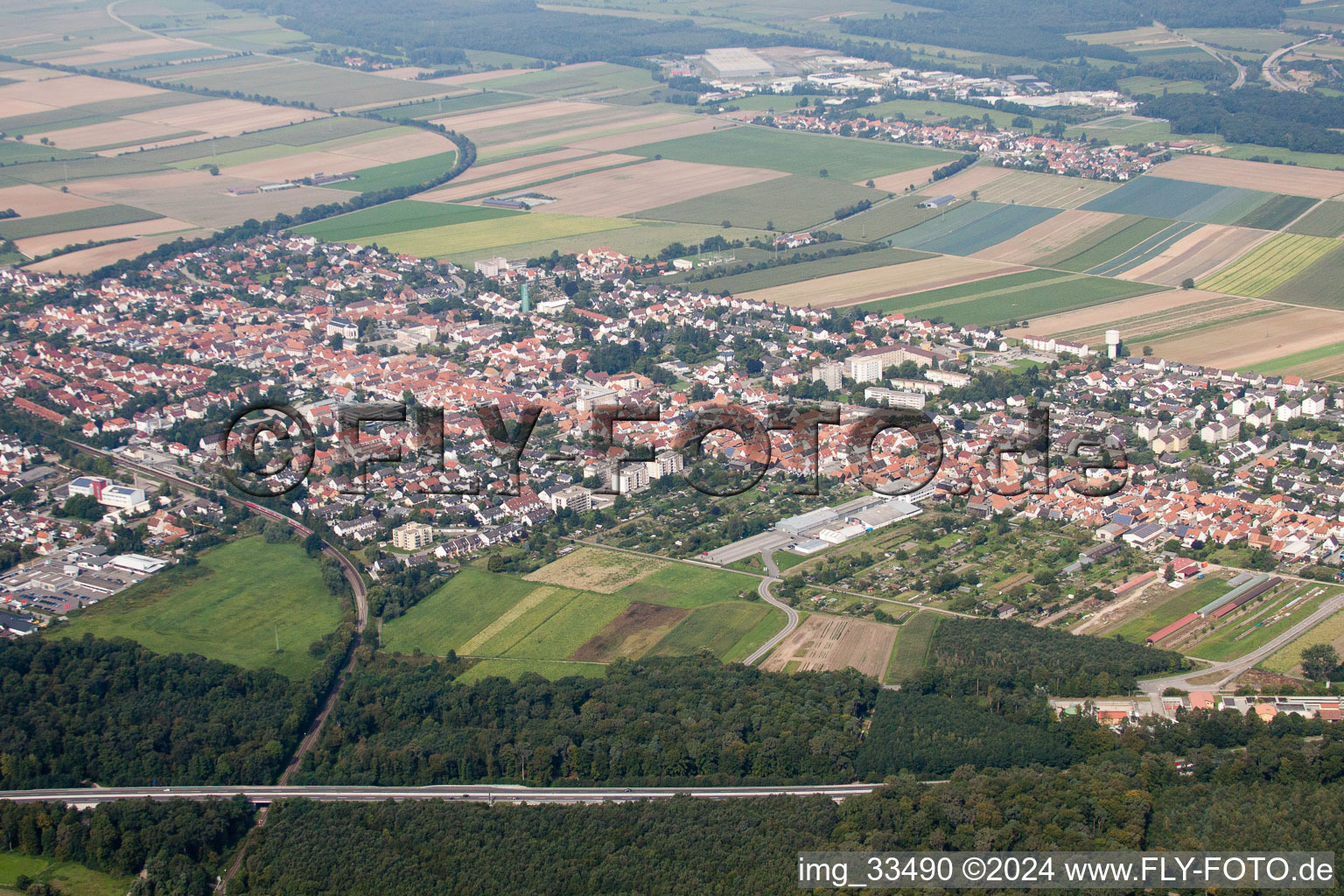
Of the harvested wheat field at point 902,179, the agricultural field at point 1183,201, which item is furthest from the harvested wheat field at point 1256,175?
the harvested wheat field at point 902,179

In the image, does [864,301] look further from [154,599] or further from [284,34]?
[284,34]

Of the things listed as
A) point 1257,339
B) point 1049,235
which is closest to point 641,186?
point 1049,235

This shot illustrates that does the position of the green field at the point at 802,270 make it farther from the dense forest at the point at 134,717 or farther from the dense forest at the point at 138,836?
the dense forest at the point at 138,836

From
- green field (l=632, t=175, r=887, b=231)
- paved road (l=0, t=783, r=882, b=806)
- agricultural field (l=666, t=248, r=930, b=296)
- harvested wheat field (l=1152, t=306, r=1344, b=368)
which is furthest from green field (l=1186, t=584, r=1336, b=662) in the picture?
green field (l=632, t=175, r=887, b=231)

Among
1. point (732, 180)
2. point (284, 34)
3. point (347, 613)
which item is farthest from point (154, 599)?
point (284, 34)

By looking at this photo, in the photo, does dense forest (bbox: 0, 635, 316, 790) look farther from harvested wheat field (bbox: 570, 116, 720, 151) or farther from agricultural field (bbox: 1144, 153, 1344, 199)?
harvested wheat field (bbox: 570, 116, 720, 151)
